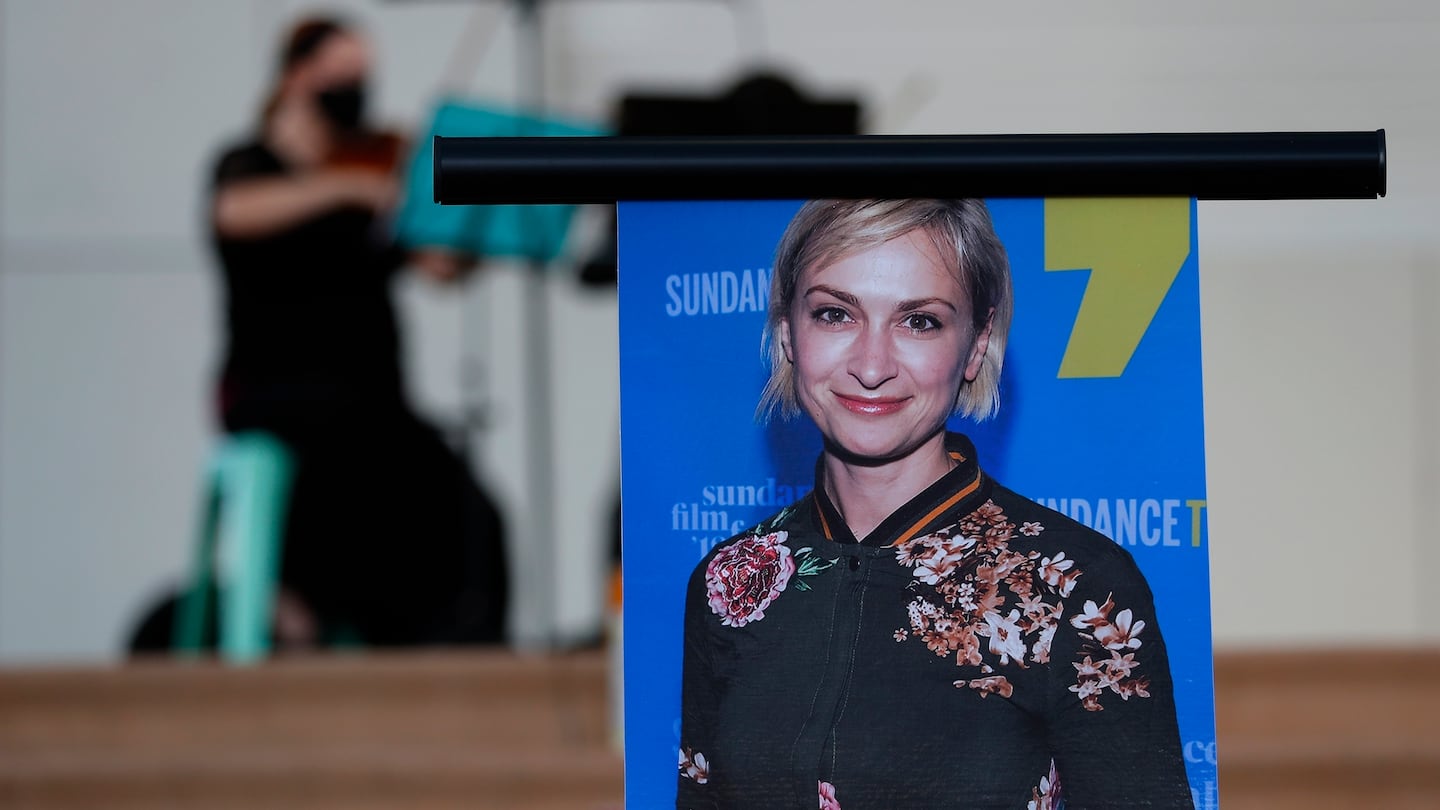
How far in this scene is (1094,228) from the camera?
55 centimetres

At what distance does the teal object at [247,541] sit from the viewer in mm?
2625

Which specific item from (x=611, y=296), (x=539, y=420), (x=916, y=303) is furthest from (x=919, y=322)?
(x=611, y=296)

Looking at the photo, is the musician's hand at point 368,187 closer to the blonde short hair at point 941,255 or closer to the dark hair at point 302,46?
the dark hair at point 302,46

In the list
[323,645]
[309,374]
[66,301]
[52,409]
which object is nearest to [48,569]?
[52,409]

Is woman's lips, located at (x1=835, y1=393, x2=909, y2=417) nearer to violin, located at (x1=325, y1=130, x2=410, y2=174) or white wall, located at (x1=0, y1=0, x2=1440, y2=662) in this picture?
violin, located at (x1=325, y1=130, x2=410, y2=174)

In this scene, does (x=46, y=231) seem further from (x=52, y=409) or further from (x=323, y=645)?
(x=323, y=645)

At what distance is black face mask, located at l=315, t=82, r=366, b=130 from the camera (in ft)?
8.25

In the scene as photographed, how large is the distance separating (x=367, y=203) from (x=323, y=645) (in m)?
0.98

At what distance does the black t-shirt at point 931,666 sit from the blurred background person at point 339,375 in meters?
1.99

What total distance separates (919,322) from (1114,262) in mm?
77

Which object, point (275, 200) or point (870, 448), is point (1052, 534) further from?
point (275, 200)

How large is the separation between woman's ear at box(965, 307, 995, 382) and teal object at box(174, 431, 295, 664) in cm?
221

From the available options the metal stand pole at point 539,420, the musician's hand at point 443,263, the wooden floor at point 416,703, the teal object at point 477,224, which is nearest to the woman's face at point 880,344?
the wooden floor at point 416,703

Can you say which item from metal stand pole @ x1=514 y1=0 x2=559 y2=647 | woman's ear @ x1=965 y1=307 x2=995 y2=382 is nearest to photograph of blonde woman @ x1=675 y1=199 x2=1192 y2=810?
woman's ear @ x1=965 y1=307 x2=995 y2=382
